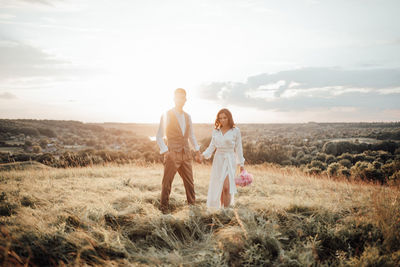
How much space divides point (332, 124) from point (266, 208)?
2197 inches

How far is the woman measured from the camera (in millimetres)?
4609

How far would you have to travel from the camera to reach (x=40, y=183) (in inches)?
262

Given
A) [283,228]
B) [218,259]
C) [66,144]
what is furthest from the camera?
[66,144]

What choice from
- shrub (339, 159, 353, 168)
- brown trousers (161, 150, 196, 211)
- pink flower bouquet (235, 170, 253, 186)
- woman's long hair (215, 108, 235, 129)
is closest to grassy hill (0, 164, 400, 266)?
brown trousers (161, 150, 196, 211)

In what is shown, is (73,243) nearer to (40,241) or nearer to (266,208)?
(40,241)

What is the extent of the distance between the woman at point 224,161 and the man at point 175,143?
0.48m

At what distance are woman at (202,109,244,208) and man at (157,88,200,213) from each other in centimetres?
48

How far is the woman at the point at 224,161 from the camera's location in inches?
181

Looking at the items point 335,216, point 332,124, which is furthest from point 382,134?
point 335,216

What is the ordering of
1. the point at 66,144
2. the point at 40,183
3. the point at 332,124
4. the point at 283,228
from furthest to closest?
1. the point at 332,124
2. the point at 66,144
3. the point at 40,183
4. the point at 283,228

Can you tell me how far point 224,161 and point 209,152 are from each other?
38cm

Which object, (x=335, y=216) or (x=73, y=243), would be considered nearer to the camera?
(x=73, y=243)

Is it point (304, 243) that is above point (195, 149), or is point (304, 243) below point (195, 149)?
below

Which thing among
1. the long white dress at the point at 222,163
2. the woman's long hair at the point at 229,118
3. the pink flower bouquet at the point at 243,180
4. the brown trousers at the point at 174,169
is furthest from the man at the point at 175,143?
the pink flower bouquet at the point at 243,180
